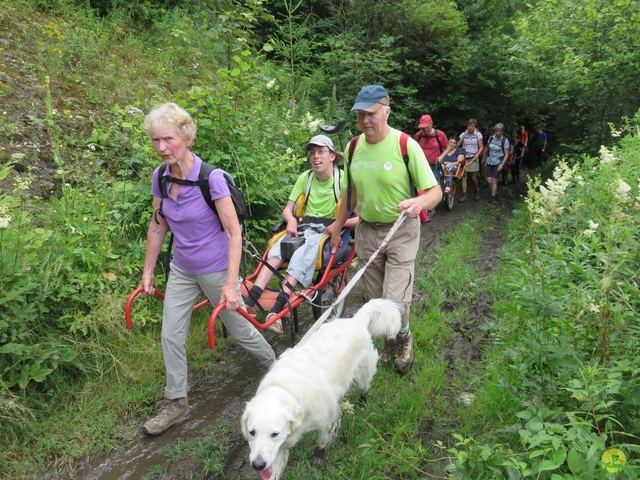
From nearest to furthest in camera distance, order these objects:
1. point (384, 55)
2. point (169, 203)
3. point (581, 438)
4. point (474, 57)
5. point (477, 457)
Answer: point (581, 438) → point (477, 457) → point (169, 203) → point (384, 55) → point (474, 57)

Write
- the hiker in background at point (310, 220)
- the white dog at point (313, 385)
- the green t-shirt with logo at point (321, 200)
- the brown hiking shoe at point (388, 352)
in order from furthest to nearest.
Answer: the green t-shirt with logo at point (321, 200)
the hiker in background at point (310, 220)
the brown hiking shoe at point (388, 352)
the white dog at point (313, 385)

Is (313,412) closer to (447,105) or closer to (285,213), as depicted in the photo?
(285,213)

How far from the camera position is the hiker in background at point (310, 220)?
4422 millimetres

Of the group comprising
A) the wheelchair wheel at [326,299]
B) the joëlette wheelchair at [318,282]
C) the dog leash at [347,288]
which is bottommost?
the wheelchair wheel at [326,299]

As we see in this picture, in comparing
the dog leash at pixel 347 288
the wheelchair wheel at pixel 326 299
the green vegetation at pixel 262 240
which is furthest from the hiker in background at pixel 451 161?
the dog leash at pixel 347 288

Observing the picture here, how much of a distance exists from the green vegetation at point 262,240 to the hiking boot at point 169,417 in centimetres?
24

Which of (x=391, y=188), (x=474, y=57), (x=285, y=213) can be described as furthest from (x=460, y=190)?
(x=391, y=188)

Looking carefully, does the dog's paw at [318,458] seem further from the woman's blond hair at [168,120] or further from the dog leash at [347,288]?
the woman's blond hair at [168,120]

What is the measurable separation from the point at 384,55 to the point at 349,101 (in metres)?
1.38

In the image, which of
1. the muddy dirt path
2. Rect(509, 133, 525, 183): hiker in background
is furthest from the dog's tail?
Rect(509, 133, 525, 183): hiker in background

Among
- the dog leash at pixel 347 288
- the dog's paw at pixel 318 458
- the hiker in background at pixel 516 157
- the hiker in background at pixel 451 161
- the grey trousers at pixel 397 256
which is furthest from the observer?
the hiker in background at pixel 516 157

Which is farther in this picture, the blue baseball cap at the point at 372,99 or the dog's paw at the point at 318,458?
the blue baseball cap at the point at 372,99

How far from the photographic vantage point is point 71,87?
675 centimetres

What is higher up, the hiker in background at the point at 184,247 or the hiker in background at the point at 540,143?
the hiker in background at the point at 184,247
